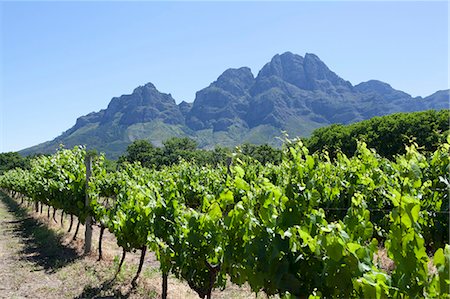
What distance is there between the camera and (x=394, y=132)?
37.4 m

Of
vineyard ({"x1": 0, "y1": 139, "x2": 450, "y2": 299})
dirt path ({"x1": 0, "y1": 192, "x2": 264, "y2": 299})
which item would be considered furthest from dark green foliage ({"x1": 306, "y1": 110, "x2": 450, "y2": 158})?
vineyard ({"x1": 0, "y1": 139, "x2": 450, "y2": 299})

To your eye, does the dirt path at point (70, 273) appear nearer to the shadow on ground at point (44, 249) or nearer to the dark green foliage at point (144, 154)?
the shadow on ground at point (44, 249)

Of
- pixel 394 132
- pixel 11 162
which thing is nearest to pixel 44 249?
pixel 394 132

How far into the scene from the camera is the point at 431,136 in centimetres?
3375

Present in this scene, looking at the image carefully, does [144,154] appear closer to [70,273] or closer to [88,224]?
[88,224]

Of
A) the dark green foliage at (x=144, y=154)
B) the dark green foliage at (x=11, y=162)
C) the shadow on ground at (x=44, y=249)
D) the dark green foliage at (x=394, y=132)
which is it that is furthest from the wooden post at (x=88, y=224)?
the dark green foliage at (x=11, y=162)

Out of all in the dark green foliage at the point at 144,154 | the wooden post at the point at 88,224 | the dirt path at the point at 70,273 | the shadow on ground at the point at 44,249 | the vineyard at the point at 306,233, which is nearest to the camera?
the vineyard at the point at 306,233

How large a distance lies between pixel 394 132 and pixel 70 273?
35099mm

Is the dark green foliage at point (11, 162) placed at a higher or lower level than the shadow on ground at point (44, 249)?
higher

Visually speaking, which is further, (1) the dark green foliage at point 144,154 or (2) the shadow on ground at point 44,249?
(1) the dark green foliage at point 144,154

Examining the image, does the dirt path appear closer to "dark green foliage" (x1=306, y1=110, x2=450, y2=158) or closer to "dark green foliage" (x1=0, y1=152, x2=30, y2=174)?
"dark green foliage" (x1=306, y1=110, x2=450, y2=158)

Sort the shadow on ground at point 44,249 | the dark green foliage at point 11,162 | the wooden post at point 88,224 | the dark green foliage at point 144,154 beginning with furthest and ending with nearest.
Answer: the dark green foliage at point 11,162
the dark green foliage at point 144,154
the wooden post at point 88,224
the shadow on ground at point 44,249

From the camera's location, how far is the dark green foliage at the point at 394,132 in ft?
113

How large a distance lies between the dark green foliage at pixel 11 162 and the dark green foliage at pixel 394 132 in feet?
247
